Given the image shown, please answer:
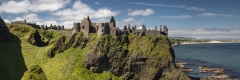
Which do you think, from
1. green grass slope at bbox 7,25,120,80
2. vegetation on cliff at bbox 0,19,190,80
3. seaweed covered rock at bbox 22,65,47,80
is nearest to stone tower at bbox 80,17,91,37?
vegetation on cliff at bbox 0,19,190,80

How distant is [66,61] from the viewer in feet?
270

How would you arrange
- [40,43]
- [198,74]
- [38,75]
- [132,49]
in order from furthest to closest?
[198,74], [40,43], [132,49], [38,75]

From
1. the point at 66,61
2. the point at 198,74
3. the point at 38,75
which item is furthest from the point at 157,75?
the point at 198,74

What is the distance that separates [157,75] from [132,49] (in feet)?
39.8

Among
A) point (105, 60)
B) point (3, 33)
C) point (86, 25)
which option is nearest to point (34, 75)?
point (105, 60)

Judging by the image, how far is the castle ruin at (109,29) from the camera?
81688mm

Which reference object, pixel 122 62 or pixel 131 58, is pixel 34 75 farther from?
pixel 131 58

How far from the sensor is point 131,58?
80188 millimetres

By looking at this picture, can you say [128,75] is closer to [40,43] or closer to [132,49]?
[132,49]

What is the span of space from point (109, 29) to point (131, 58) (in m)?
12.7

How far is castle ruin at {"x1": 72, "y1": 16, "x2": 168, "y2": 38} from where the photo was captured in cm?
8169

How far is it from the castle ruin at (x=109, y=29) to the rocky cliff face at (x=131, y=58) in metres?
2.44

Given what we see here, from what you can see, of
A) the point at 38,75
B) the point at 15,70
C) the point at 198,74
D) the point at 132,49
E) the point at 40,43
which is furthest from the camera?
the point at 198,74

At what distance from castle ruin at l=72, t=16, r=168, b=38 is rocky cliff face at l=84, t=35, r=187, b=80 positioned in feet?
8.01
